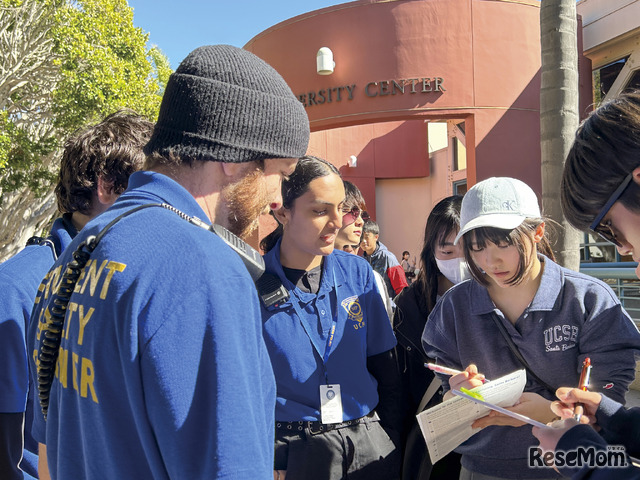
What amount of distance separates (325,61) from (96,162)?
29.3 feet

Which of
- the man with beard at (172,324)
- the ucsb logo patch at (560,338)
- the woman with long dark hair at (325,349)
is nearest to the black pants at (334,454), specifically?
the woman with long dark hair at (325,349)

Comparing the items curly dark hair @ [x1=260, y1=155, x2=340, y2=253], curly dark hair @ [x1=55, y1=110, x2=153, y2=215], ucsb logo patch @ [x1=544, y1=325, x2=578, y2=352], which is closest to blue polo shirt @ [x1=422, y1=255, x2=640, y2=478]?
ucsb logo patch @ [x1=544, y1=325, x2=578, y2=352]

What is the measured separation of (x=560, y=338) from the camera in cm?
209

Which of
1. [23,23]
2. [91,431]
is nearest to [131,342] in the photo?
[91,431]

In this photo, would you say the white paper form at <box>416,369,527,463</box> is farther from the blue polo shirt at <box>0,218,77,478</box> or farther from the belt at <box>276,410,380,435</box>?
the blue polo shirt at <box>0,218,77,478</box>

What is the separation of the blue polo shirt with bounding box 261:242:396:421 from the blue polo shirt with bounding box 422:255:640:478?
410 mm

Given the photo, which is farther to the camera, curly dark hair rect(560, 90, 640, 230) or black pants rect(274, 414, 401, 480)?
black pants rect(274, 414, 401, 480)

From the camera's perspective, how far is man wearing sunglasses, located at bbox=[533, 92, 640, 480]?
1.41m

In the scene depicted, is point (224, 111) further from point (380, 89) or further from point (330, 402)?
point (380, 89)

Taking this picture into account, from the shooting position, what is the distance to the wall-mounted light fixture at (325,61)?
10.5 metres

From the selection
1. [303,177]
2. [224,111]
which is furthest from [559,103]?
[224,111]

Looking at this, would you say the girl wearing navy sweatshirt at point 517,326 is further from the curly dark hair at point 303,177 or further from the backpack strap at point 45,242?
the backpack strap at point 45,242

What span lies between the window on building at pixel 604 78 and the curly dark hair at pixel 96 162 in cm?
1046

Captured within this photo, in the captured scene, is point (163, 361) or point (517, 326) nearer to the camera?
point (163, 361)
